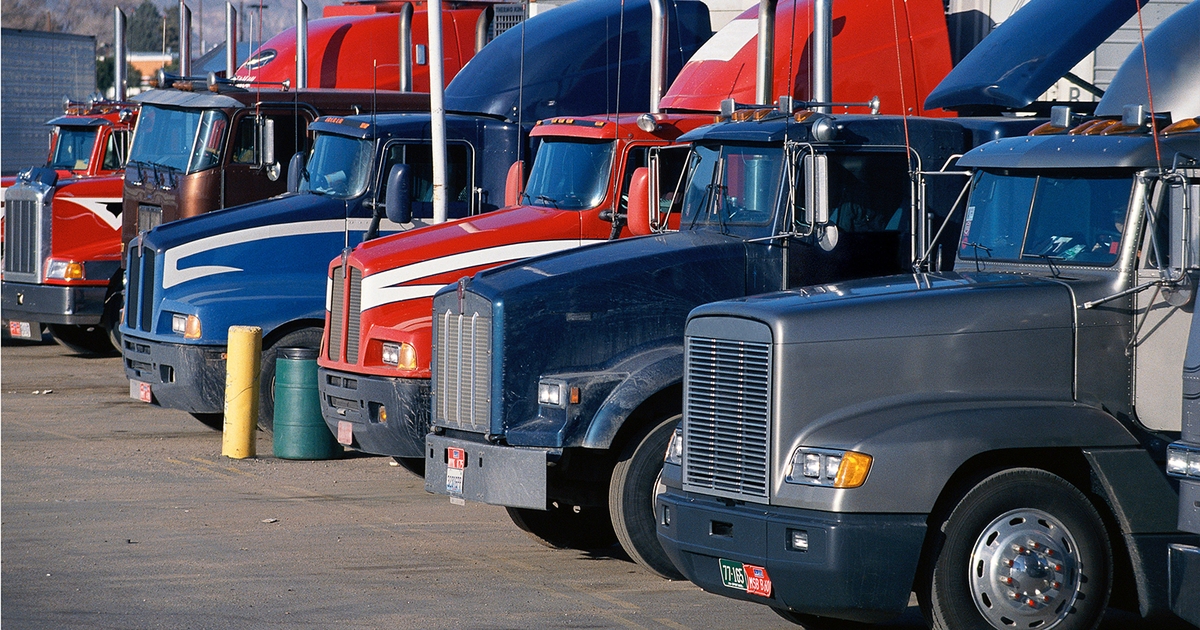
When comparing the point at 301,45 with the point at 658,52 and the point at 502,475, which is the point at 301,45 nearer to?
the point at 658,52

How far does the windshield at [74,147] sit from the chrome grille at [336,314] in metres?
10.7

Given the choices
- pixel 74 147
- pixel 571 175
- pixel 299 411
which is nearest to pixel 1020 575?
pixel 571 175

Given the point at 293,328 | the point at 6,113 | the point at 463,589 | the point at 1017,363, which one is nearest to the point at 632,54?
the point at 293,328

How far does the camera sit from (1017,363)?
292 inches

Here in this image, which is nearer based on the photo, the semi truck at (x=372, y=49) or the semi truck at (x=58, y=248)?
the semi truck at (x=372, y=49)

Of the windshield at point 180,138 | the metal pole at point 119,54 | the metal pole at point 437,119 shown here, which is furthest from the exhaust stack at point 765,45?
the metal pole at point 119,54

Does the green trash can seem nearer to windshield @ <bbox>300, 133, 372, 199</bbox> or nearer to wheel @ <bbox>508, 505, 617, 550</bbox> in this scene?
windshield @ <bbox>300, 133, 372, 199</bbox>

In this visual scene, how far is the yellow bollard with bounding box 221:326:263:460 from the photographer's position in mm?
13430

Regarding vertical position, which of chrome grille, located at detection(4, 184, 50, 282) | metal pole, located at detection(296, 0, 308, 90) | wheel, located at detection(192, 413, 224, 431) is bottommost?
wheel, located at detection(192, 413, 224, 431)

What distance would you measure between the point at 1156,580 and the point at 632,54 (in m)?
9.07

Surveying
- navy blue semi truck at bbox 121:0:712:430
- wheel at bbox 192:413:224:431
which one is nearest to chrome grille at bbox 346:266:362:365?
navy blue semi truck at bbox 121:0:712:430

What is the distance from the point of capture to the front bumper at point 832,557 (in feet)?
22.8

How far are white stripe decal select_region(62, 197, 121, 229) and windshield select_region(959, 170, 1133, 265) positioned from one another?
1409 cm

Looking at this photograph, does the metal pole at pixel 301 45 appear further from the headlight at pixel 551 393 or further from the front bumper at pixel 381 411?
the headlight at pixel 551 393
